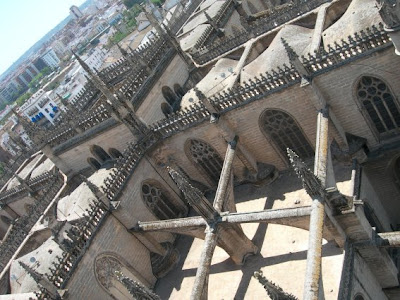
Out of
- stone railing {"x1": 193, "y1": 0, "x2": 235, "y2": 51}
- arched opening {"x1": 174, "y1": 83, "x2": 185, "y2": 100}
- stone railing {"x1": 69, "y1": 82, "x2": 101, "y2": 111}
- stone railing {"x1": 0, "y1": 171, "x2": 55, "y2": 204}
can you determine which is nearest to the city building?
arched opening {"x1": 174, "y1": 83, "x2": 185, "y2": 100}

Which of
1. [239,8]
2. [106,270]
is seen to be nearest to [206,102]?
[106,270]

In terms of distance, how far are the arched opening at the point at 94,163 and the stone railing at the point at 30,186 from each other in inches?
204

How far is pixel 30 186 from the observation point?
39625mm

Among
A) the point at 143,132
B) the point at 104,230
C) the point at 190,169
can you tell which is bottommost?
the point at 190,169

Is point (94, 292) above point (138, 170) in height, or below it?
below

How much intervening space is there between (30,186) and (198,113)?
21620 millimetres

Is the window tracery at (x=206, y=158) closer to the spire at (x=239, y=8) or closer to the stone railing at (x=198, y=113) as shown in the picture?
the stone railing at (x=198, y=113)

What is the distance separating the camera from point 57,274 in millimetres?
22375

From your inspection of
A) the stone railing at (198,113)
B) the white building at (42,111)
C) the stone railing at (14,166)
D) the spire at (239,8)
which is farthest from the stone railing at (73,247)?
the white building at (42,111)

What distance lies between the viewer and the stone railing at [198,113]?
20969 millimetres

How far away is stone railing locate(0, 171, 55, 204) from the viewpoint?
127 ft

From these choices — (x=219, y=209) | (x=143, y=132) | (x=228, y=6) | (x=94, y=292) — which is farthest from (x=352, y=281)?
(x=228, y=6)

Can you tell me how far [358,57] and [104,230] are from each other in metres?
17.7

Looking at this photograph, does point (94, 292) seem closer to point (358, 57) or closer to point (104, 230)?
point (104, 230)
